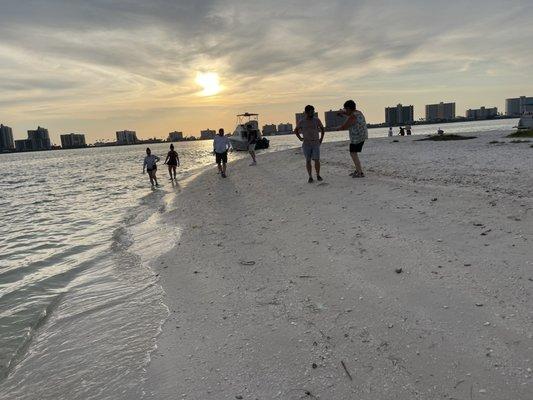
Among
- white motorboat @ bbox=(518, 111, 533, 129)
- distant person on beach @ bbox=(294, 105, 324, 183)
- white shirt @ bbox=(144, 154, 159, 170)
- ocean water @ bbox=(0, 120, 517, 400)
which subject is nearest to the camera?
ocean water @ bbox=(0, 120, 517, 400)

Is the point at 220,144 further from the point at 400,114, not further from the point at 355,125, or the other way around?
the point at 400,114

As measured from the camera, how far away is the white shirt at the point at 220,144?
18.2m

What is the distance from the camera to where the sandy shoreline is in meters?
2.88

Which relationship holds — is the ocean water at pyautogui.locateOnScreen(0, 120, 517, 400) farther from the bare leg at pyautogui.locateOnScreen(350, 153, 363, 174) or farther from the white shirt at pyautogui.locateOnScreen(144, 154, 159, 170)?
the white shirt at pyautogui.locateOnScreen(144, 154, 159, 170)

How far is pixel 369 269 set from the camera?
4734mm

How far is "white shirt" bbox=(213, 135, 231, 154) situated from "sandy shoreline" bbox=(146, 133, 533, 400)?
35.7 feet

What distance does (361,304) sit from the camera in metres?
3.94

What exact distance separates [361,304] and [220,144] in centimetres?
1520

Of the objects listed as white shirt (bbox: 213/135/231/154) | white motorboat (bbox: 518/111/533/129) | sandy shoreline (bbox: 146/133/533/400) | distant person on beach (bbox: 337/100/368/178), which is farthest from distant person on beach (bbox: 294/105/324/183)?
white motorboat (bbox: 518/111/533/129)

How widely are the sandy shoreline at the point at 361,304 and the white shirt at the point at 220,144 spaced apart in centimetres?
1087

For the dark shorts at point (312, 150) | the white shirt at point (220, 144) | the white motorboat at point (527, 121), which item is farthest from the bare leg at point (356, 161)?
the white motorboat at point (527, 121)

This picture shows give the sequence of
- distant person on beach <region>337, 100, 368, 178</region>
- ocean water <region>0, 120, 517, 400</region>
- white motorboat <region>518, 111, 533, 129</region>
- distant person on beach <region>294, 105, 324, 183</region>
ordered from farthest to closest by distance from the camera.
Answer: white motorboat <region>518, 111, 533, 129</region> < distant person on beach <region>294, 105, 324, 183</region> < distant person on beach <region>337, 100, 368, 178</region> < ocean water <region>0, 120, 517, 400</region>

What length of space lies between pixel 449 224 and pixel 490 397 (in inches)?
145

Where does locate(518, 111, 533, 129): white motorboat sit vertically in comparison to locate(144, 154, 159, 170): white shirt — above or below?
above
